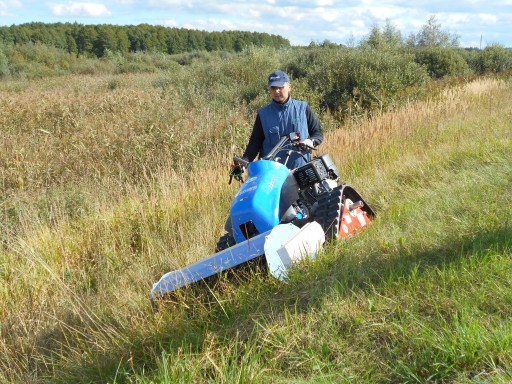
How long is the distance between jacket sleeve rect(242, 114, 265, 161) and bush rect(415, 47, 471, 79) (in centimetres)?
1839

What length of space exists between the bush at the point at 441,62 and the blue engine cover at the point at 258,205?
64.2ft

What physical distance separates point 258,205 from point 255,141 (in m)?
1.60

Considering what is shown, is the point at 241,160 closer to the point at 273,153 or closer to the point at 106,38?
the point at 273,153

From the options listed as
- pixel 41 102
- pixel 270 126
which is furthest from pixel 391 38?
Answer: pixel 270 126

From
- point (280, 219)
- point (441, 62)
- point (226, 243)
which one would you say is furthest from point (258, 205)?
point (441, 62)

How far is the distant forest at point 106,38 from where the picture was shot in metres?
52.0

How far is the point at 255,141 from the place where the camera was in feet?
17.4

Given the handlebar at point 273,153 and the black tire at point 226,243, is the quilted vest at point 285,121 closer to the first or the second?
the handlebar at point 273,153

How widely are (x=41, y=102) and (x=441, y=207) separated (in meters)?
11.3

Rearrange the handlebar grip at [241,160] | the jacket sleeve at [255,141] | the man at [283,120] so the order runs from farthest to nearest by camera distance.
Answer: the jacket sleeve at [255,141], the man at [283,120], the handlebar grip at [241,160]

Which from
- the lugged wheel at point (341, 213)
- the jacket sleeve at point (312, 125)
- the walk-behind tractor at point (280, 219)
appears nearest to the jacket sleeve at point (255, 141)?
the walk-behind tractor at point (280, 219)

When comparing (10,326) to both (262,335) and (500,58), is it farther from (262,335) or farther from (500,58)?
(500,58)

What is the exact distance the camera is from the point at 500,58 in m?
23.8

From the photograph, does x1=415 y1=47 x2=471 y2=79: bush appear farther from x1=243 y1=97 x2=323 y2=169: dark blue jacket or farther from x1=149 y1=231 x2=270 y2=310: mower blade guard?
x1=149 y1=231 x2=270 y2=310: mower blade guard
